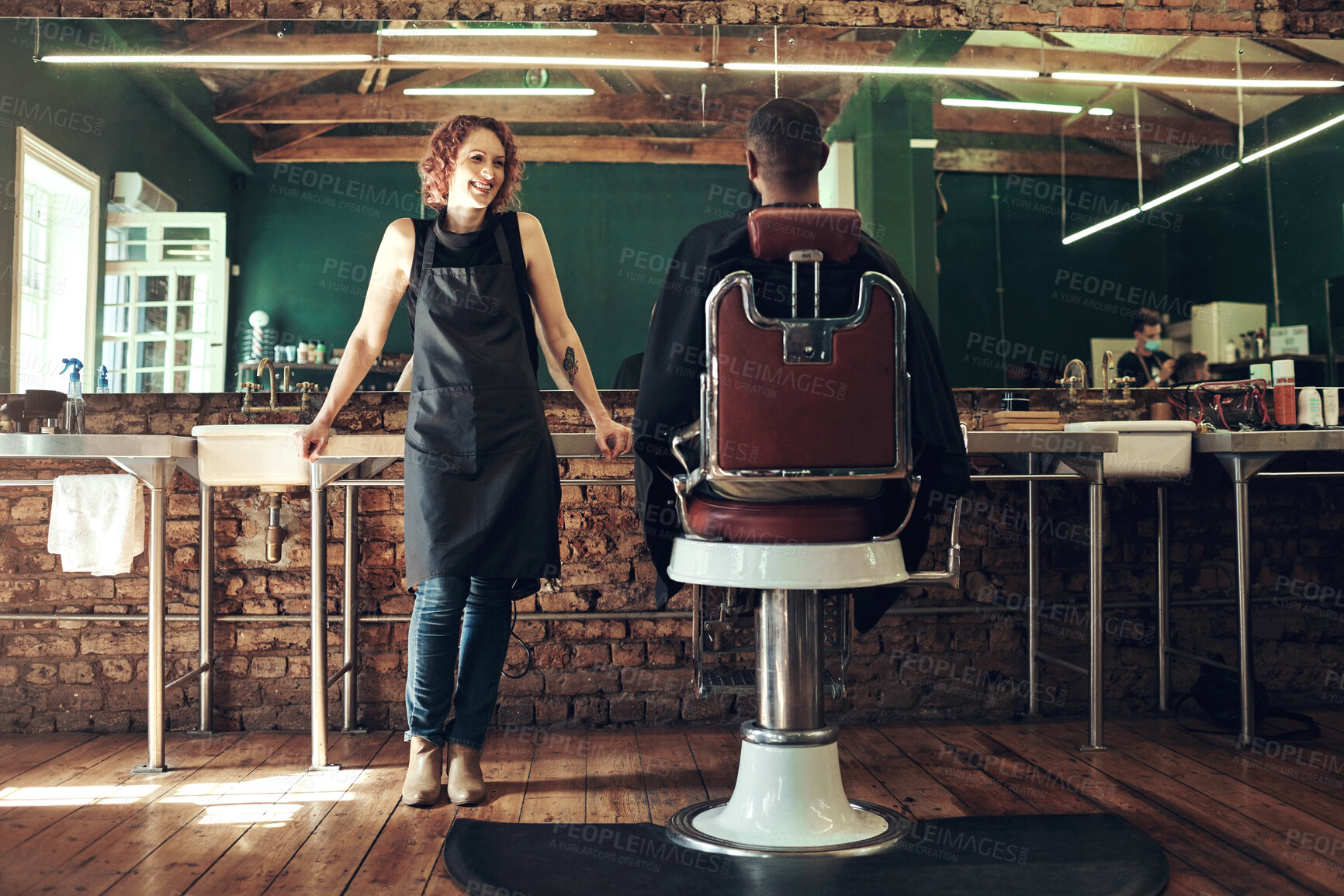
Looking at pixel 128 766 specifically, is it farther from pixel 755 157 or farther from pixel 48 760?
pixel 755 157

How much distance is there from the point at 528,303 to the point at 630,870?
1.24m

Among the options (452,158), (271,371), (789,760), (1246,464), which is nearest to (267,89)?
(271,371)

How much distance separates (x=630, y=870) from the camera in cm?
181

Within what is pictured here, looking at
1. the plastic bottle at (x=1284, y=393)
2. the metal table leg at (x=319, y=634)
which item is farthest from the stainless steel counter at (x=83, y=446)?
the plastic bottle at (x=1284, y=393)

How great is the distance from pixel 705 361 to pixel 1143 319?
2.28 m

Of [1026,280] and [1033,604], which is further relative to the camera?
[1026,280]

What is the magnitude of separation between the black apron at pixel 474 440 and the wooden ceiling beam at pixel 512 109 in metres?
1.18

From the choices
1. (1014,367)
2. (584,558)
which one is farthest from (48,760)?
(1014,367)

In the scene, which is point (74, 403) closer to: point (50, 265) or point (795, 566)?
point (50, 265)

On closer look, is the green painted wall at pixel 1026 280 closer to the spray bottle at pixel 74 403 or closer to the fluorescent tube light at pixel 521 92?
the fluorescent tube light at pixel 521 92

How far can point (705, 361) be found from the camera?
1.71 m

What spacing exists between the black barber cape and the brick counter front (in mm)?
1263

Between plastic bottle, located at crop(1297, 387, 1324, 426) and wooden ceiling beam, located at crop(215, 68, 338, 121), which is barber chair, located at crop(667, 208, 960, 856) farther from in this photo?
wooden ceiling beam, located at crop(215, 68, 338, 121)

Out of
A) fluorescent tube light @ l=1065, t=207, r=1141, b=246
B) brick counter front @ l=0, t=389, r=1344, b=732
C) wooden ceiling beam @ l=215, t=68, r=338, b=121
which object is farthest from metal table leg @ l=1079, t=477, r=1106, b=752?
wooden ceiling beam @ l=215, t=68, r=338, b=121
